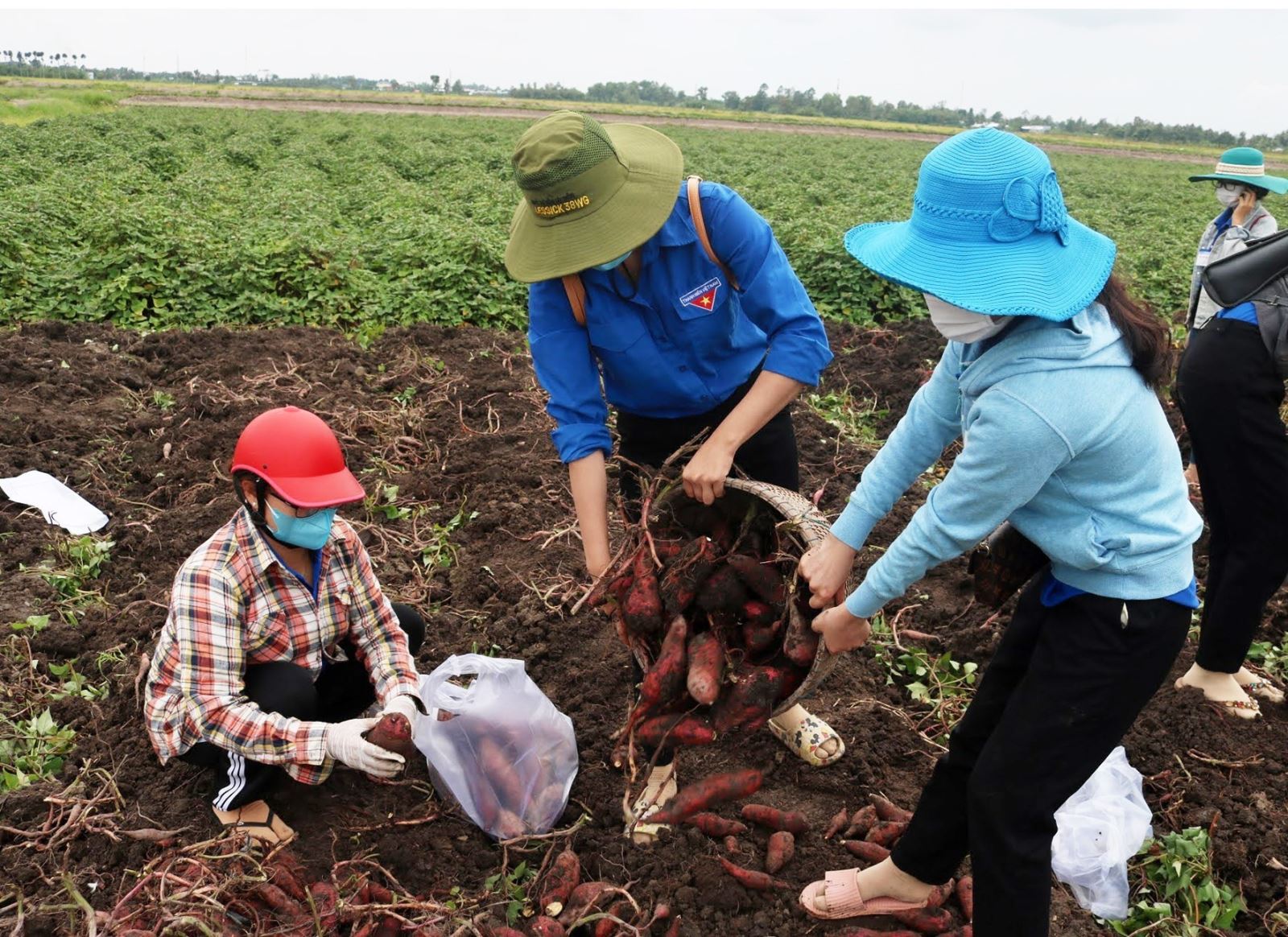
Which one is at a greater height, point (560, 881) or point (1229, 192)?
point (1229, 192)

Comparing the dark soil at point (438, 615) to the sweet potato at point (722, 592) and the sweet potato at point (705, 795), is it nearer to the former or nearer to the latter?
the sweet potato at point (705, 795)

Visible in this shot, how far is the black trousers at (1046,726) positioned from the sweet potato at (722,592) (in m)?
0.67

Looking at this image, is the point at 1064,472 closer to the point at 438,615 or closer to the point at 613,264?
the point at 613,264

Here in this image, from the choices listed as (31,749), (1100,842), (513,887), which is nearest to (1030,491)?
(1100,842)

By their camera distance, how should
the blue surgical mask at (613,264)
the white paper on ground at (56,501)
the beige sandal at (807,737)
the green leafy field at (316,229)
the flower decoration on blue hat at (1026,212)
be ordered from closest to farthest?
the flower decoration on blue hat at (1026,212) → the blue surgical mask at (613,264) → the beige sandal at (807,737) → the white paper on ground at (56,501) → the green leafy field at (316,229)

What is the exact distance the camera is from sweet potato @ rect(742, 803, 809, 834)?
2.72 m

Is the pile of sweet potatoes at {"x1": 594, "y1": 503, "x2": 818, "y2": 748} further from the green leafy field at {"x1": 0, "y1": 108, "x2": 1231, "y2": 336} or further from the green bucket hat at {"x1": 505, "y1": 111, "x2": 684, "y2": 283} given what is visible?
the green leafy field at {"x1": 0, "y1": 108, "x2": 1231, "y2": 336}

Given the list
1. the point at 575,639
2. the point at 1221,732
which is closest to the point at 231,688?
the point at 575,639

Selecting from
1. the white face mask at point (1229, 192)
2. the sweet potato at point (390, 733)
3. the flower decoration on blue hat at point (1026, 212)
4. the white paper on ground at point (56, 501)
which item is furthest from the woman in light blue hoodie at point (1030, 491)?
the white face mask at point (1229, 192)

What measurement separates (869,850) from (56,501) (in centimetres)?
406

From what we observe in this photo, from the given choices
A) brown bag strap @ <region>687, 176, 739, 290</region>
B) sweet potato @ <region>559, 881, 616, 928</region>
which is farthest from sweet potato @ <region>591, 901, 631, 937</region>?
brown bag strap @ <region>687, 176, 739, 290</region>

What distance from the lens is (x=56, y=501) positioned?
453cm

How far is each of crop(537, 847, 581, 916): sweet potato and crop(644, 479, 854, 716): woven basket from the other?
0.72m

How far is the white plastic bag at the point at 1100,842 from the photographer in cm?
258
